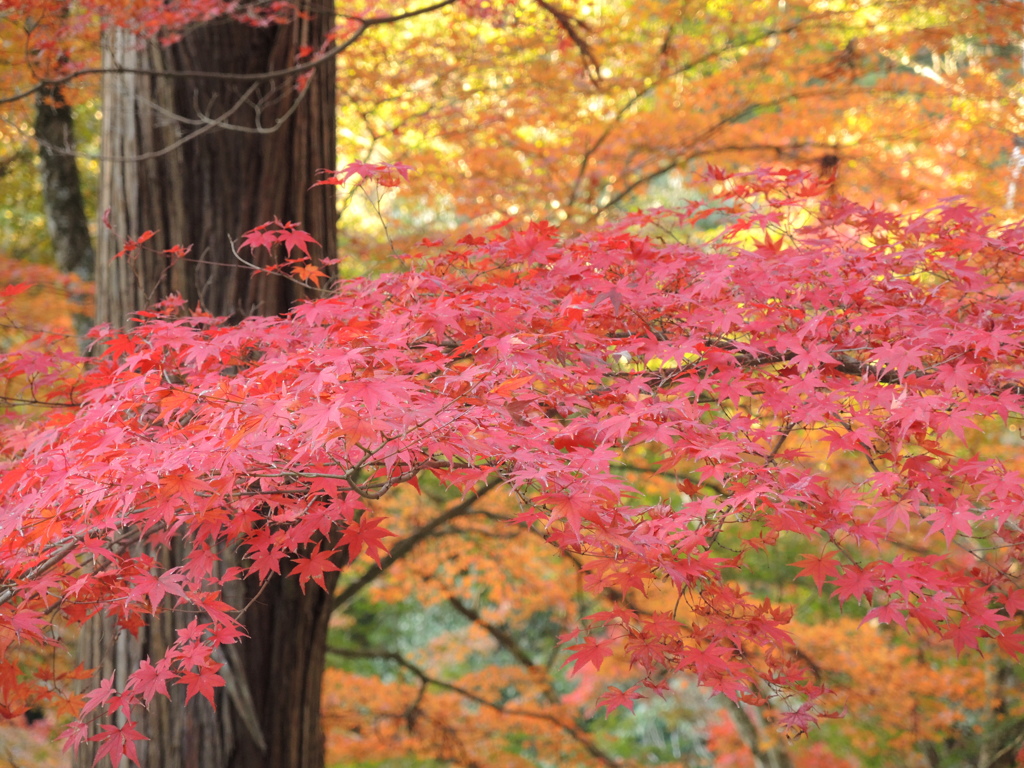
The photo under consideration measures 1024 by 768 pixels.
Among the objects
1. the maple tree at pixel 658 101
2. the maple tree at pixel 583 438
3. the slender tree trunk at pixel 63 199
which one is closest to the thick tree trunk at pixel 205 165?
the maple tree at pixel 583 438

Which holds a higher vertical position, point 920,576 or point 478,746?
point 920,576

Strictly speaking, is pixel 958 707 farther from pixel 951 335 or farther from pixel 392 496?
pixel 951 335

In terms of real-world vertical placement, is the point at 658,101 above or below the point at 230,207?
above

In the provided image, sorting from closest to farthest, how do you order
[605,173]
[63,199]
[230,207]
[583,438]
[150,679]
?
[150,679], [583,438], [230,207], [63,199], [605,173]

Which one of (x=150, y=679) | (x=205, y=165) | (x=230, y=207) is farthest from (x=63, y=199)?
(x=150, y=679)

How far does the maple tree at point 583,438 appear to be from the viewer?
179cm

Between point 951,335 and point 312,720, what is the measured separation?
3.10 m

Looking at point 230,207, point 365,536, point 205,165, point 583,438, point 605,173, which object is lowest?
point 365,536

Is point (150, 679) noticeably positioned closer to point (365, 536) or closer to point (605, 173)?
point (365, 536)

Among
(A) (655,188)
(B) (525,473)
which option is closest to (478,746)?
(B) (525,473)

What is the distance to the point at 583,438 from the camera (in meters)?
2.15

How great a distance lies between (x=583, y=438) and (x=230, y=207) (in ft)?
7.74

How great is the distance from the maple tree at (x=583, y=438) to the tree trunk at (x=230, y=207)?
106 cm

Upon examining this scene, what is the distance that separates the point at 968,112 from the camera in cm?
768
